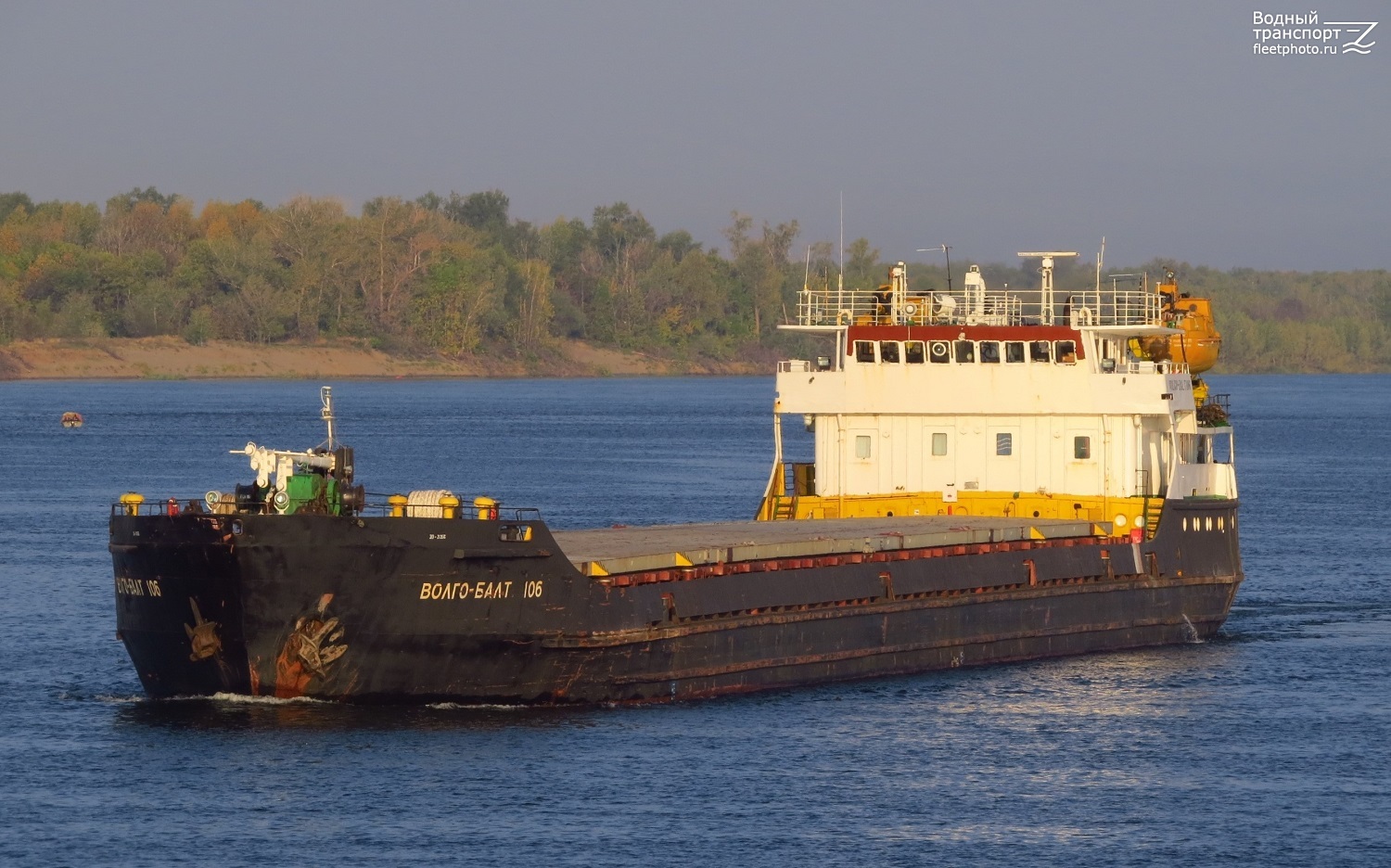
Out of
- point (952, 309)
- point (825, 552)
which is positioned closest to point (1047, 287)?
point (952, 309)

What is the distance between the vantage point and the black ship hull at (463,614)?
28.7m

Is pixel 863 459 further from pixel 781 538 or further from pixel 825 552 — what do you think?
pixel 825 552

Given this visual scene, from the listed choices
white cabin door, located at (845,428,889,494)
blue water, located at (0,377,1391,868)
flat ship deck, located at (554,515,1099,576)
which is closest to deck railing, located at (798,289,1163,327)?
white cabin door, located at (845,428,889,494)

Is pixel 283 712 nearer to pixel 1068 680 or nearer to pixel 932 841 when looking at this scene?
pixel 932 841

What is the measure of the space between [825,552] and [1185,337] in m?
13.4

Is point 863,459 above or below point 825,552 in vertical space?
above

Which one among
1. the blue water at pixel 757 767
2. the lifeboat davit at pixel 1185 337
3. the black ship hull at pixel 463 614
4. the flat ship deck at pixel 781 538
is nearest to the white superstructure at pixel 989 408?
the flat ship deck at pixel 781 538

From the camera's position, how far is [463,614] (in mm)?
29188

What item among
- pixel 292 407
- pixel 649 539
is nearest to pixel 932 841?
pixel 649 539

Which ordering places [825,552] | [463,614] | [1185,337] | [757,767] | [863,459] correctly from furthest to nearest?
[1185,337], [863,459], [825,552], [463,614], [757,767]

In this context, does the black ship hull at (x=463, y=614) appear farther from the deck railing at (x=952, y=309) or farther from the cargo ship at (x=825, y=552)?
the deck railing at (x=952, y=309)

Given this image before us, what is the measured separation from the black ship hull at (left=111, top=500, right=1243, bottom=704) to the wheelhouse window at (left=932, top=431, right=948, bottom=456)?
6.51 m

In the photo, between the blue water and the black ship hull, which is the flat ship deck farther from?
the blue water

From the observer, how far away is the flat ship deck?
105ft
